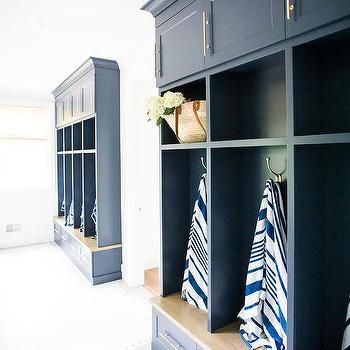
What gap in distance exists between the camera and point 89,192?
168 inches

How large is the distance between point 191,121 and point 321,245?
37.0 inches

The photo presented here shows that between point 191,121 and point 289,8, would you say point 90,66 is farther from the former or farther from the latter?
point 289,8

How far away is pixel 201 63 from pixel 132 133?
2.01 metres

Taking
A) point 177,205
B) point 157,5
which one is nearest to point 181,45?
point 157,5

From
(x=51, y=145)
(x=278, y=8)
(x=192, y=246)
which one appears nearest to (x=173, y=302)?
(x=192, y=246)

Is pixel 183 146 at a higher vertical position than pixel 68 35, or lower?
lower

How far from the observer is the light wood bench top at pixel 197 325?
62.4 inches

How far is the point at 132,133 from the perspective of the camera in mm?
3570

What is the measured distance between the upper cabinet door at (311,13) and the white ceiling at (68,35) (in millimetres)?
1386

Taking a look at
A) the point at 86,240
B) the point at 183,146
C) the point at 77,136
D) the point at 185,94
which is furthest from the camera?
the point at 77,136

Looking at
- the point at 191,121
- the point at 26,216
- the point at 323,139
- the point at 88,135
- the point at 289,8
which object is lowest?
the point at 26,216

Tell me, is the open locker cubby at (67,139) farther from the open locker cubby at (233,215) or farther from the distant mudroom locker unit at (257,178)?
the open locker cubby at (233,215)

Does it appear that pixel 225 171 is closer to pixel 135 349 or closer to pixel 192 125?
pixel 192 125

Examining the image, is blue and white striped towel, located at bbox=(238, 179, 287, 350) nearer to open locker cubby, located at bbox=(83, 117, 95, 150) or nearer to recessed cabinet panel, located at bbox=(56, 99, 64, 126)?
open locker cubby, located at bbox=(83, 117, 95, 150)
